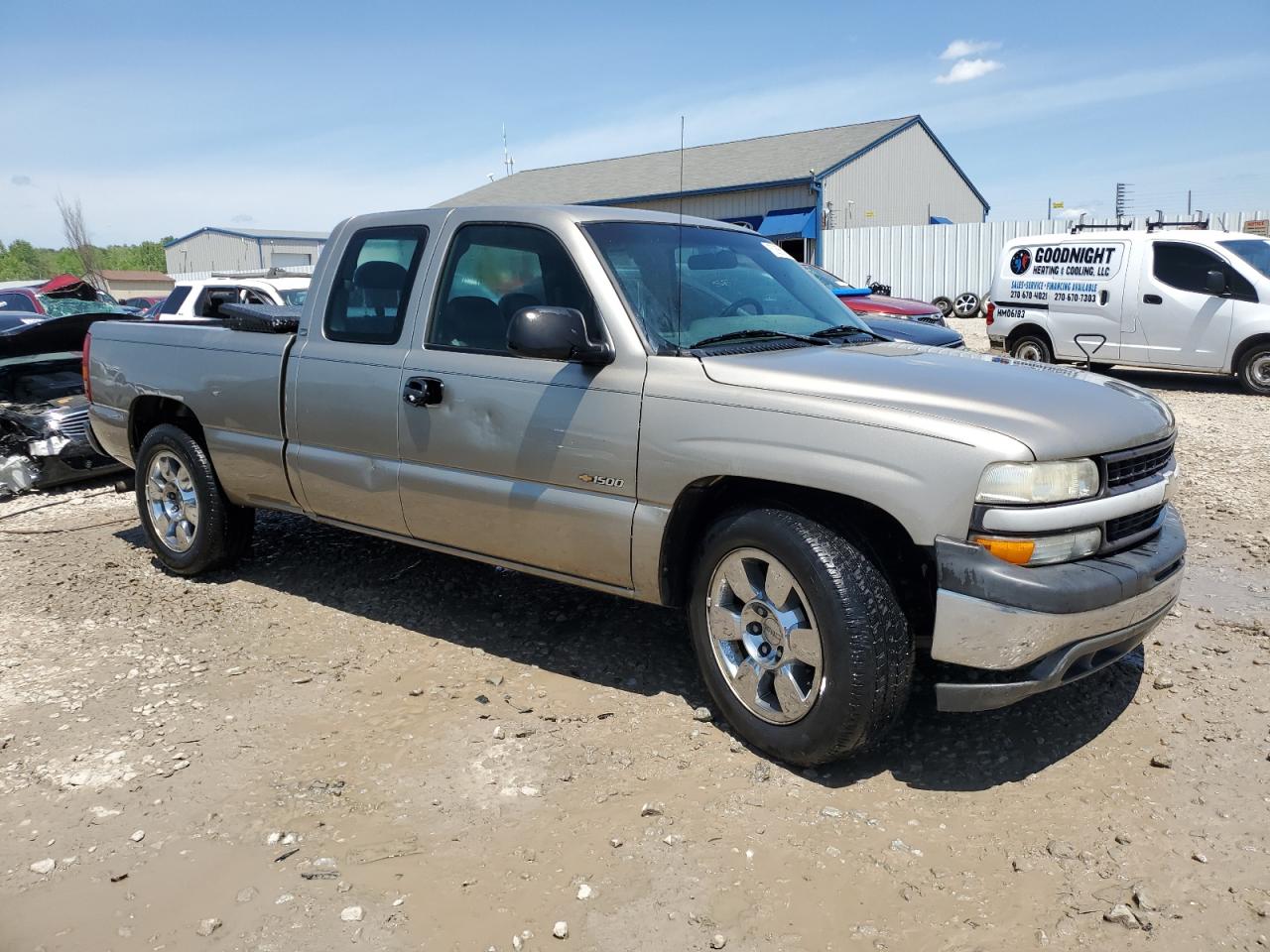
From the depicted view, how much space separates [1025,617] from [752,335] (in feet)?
5.11

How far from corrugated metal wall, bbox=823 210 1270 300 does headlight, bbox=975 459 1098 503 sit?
22989 millimetres

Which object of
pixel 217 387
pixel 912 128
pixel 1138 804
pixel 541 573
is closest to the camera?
pixel 1138 804

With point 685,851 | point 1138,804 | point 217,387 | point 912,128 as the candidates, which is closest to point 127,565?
point 217,387

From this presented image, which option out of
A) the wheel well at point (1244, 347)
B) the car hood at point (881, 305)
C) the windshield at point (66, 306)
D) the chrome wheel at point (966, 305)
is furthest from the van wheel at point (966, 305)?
the windshield at point (66, 306)

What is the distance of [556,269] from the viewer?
4062mm

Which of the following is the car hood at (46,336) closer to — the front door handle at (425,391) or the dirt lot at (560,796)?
the dirt lot at (560,796)

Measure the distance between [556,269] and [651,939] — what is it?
2.53 metres

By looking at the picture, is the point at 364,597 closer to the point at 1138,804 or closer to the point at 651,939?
the point at 651,939

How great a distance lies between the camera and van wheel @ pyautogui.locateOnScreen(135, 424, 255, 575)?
5453 millimetres

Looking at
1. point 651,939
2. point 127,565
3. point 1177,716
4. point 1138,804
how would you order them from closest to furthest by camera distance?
point 651,939 → point 1138,804 → point 1177,716 → point 127,565

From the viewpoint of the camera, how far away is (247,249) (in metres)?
58.1

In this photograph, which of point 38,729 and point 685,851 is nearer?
point 685,851

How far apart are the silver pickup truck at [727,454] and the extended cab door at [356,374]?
14 millimetres

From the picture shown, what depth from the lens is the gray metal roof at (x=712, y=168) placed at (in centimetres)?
3045
